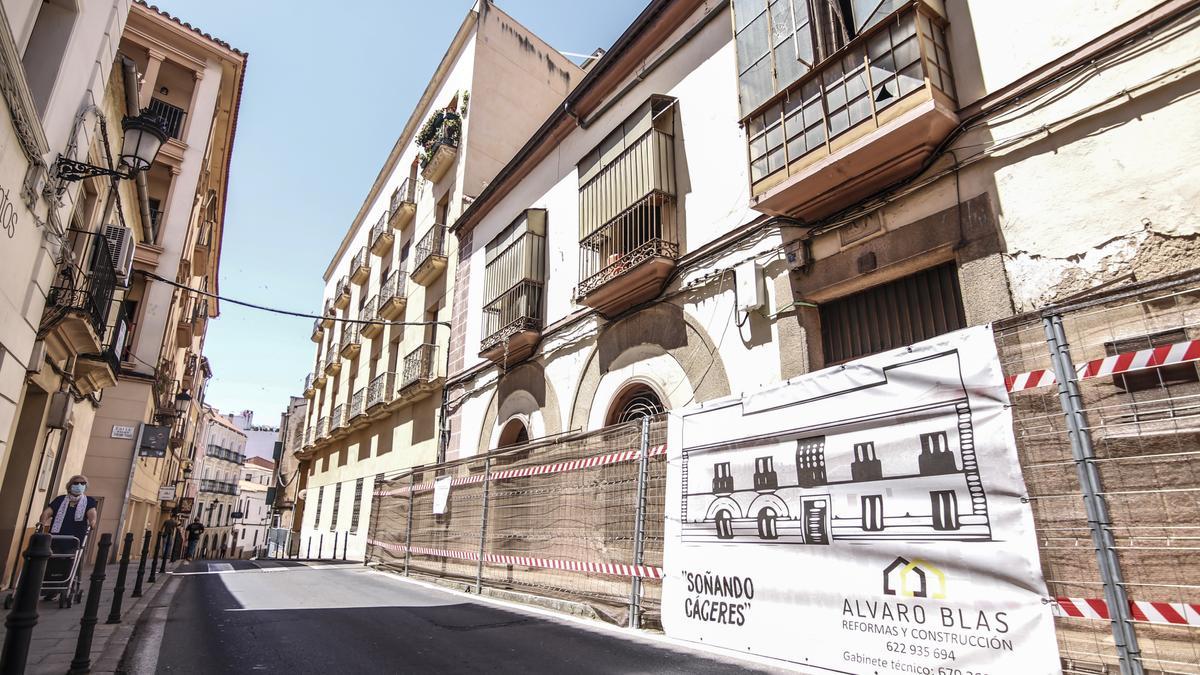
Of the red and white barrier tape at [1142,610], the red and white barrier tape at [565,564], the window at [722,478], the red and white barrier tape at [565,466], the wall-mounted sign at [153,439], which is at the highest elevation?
the wall-mounted sign at [153,439]

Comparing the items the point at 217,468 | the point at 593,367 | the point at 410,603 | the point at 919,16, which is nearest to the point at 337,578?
the point at 410,603

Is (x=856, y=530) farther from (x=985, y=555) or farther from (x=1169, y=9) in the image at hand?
(x=1169, y=9)

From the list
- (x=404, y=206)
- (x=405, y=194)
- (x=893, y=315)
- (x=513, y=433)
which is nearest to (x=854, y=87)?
(x=893, y=315)

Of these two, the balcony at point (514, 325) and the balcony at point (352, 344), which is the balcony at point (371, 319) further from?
the balcony at point (514, 325)

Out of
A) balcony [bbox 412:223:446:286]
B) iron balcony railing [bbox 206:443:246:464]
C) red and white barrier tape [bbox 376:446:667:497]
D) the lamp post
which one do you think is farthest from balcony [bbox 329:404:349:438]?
iron balcony railing [bbox 206:443:246:464]

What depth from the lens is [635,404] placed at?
9172 mm

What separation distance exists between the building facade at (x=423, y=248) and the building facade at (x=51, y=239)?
4.47 m

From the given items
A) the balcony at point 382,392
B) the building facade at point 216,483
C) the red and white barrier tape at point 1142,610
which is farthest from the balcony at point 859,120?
the building facade at point 216,483

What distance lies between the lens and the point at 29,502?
8352mm

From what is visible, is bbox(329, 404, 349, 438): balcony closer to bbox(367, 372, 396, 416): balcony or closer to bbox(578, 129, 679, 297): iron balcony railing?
bbox(367, 372, 396, 416): balcony

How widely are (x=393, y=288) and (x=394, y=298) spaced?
128cm

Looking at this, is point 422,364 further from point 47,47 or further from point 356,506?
point 47,47

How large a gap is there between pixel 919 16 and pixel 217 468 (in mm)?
61468

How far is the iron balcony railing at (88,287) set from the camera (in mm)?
7590
